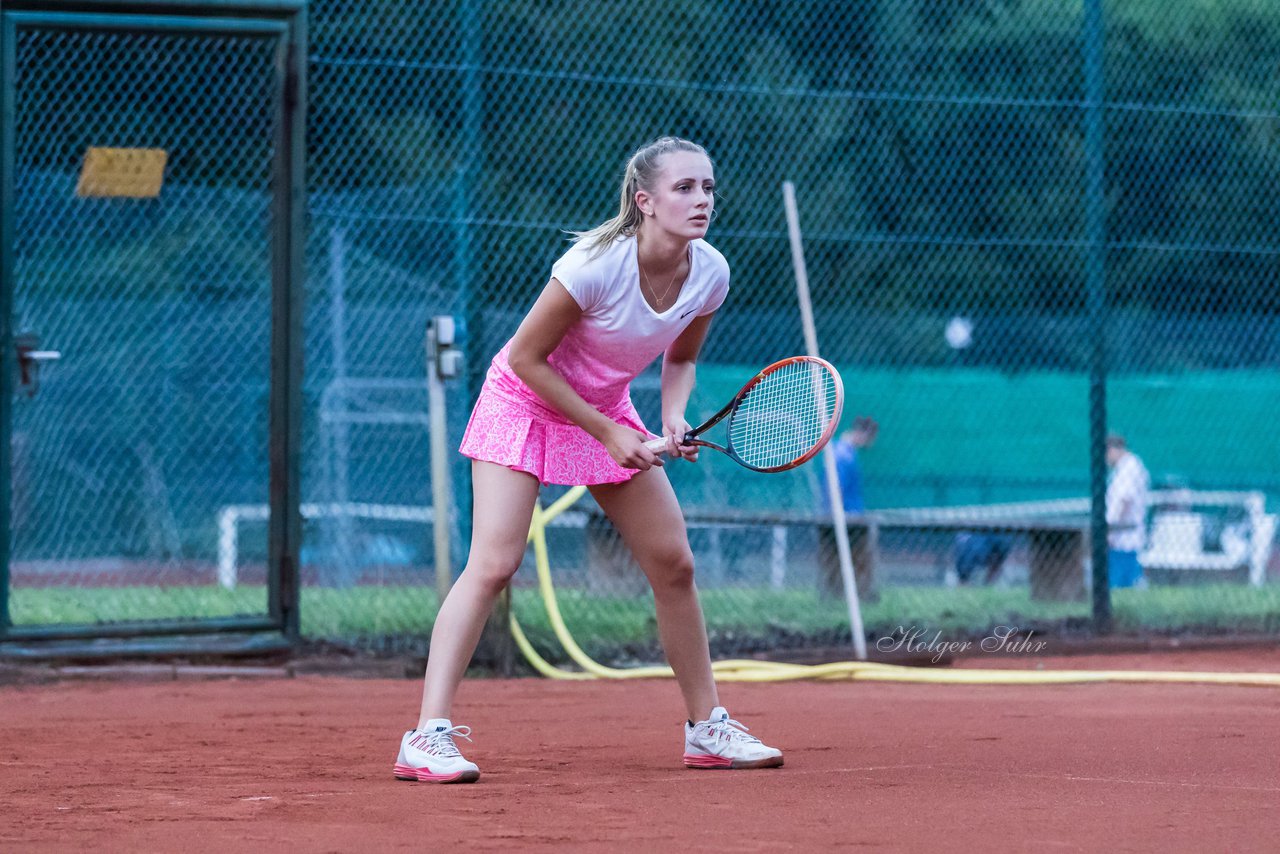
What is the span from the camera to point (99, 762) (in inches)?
181

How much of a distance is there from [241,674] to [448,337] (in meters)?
1.61

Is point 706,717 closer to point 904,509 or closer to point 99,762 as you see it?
point 99,762

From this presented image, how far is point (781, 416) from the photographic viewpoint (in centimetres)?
470

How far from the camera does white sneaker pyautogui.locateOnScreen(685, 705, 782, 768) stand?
4352 millimetres

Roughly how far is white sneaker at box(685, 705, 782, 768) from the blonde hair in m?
1.23

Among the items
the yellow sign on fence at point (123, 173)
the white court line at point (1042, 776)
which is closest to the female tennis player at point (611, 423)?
the white court line at point (1042, 776)

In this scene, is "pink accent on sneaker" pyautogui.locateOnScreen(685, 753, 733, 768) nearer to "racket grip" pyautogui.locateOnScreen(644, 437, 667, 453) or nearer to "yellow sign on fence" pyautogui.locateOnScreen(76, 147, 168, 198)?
"racket grip" pyautogui.locateOnScreen(644, 437, 667, 453)

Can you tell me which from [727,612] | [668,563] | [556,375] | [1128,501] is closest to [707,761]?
[668,563]

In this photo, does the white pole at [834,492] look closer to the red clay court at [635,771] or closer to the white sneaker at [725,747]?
the red clay court at [635,771]

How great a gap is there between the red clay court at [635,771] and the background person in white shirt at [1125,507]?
291cm

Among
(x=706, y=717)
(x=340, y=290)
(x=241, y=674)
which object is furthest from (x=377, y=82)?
(x=706, y=717)

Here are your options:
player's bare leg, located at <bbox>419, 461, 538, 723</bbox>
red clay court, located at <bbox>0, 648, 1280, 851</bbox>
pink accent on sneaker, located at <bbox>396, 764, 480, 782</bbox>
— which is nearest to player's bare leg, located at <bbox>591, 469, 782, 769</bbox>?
red clay court, located at <bbox>0, 648, 1280, 851</bbox>

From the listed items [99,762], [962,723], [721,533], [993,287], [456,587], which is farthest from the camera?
[993,287]

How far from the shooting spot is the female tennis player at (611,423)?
411cm
